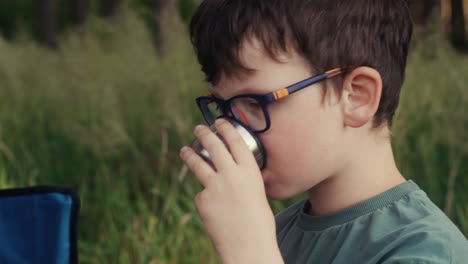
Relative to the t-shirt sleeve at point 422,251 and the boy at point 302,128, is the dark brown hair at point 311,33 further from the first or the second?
the t-shirt sleeve at point 422,251

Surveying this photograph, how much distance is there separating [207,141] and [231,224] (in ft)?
0.68

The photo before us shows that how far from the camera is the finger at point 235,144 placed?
124 centimetres

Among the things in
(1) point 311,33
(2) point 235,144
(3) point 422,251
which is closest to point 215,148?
(2) point 235,144

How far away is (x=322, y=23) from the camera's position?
1.31 meters

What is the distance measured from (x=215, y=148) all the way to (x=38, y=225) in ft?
1.88

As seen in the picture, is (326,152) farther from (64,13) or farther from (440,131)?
(64,13)

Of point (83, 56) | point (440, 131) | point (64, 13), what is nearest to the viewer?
point (440, 131)

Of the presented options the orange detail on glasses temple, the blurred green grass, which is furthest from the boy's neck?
the blurred green grass

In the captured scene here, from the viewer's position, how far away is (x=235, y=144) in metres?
1.25

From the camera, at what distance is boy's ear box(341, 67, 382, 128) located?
1.30 meters

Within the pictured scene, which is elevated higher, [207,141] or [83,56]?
[83,56]

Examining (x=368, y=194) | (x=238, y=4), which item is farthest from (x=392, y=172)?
(x=238, y=4)

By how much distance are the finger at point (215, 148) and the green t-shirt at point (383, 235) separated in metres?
0.29

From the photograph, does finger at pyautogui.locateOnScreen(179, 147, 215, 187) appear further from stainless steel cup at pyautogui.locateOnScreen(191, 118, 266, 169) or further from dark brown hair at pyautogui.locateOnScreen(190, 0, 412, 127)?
dark brown hair at pyautogui.locateOnScreen(190, 0, 412, 127)
